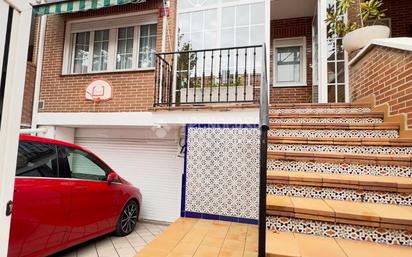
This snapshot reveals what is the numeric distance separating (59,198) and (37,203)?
0.97ft

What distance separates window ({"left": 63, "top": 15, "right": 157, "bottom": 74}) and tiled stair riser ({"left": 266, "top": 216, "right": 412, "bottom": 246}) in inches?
172

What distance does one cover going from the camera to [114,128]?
5.70 m

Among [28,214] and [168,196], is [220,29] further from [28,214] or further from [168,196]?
[28,214]

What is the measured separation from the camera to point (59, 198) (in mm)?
2996

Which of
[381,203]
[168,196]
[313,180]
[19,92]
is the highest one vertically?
[19,92]

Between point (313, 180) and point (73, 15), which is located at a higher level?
point (73, 15)

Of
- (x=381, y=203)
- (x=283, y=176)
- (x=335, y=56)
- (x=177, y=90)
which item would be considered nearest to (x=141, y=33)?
(x=177, y=90)

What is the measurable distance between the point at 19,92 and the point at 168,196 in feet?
14.9

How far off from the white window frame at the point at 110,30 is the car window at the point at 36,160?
264 cm

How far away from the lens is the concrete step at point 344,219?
1.68 m

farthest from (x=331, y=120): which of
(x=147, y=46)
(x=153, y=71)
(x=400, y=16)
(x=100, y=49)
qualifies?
(x=100, y=49)

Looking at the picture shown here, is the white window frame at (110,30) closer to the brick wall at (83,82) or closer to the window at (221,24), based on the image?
the brick wall at (83,82)

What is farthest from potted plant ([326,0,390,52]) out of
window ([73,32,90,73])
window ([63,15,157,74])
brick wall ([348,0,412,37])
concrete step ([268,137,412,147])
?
window ([73,32,90,73])

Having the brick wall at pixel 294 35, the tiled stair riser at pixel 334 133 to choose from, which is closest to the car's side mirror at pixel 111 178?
the tiled stair riser at pixel 334 133
